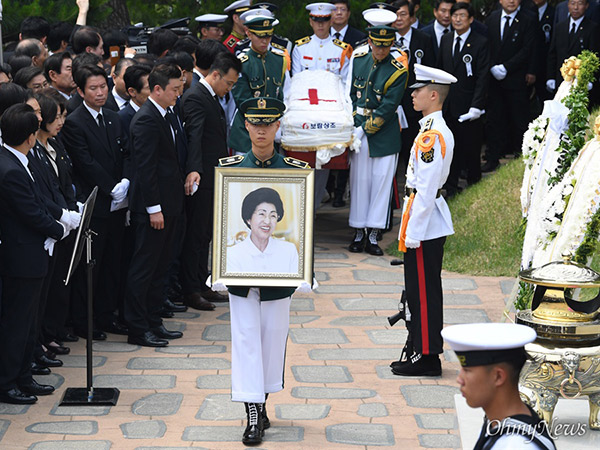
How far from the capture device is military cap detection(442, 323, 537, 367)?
308 centimetres

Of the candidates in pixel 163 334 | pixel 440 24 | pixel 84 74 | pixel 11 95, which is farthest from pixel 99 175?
pixel 440 24

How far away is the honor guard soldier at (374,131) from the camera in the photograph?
393 inches

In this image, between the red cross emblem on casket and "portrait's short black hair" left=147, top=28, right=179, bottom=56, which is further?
"portrait's short black hair" left=147, top=28, right=179, bottom=56

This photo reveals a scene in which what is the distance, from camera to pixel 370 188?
34.3ft

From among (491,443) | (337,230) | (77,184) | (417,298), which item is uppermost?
(491,443)

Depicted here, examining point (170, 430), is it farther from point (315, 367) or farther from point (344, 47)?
point (344, 47)

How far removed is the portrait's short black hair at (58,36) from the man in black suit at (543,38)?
19.8ft

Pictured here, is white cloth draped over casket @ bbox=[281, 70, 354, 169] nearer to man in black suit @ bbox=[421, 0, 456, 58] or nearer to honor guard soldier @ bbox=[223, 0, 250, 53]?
honor guard soldier @ bbox=[223, 0, 250, 53]

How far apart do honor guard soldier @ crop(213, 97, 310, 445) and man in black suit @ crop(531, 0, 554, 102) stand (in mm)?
8045

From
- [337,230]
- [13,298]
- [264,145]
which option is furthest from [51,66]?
[337,230]

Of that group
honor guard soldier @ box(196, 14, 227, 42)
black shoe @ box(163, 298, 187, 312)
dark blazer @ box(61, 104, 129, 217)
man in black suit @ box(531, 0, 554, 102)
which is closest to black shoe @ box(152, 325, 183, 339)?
black shoe @ box(163, 298, 187, 312)

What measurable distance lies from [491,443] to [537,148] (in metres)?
4.15

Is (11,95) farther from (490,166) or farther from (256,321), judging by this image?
(490,166)

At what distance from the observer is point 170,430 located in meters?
5.81
